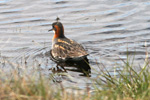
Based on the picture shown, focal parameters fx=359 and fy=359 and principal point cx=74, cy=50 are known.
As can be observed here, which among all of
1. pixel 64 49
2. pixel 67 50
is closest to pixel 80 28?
pixel 64 49

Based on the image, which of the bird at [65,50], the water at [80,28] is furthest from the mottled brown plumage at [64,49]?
the water at [80,28]

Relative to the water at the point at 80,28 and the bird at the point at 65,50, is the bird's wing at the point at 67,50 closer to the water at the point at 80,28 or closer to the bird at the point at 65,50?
the bird at the point at 65,50

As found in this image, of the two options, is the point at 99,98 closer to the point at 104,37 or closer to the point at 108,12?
the point at 104,37

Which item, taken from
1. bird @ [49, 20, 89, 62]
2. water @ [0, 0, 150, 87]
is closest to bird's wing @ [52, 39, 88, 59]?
bird @ [49, 20, 89, 62]

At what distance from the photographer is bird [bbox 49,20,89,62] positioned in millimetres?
10733

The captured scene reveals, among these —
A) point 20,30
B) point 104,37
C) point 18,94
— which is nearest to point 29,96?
point 18,94

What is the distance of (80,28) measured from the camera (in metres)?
13.7

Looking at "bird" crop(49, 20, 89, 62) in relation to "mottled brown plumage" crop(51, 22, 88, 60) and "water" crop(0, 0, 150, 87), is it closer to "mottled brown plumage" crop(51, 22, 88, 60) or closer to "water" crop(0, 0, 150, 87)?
"mottled brown plumage" crop(51, 22, 88, 60)

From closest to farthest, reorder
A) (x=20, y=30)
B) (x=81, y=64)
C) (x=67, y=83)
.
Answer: (x=67, y=83), (x=81, y=64), (x=20, y=30)

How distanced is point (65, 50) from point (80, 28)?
2.68 meters

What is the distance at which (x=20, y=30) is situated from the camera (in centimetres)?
1357

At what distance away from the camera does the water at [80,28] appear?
10.9 metres

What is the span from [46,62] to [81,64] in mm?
1039

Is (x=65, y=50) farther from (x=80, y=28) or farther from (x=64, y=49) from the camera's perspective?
(x=80, y=28)
